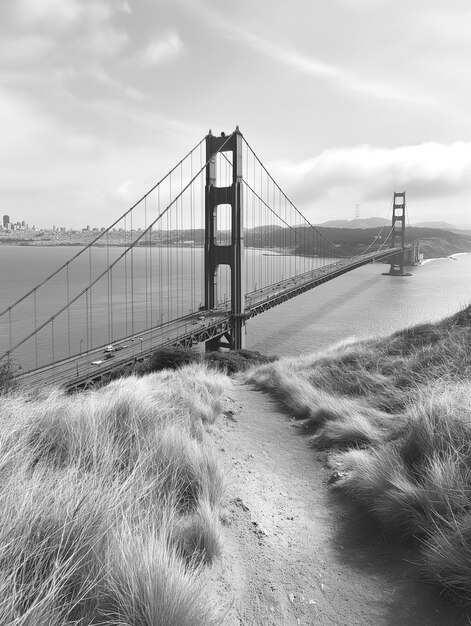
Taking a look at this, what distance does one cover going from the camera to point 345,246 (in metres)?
126

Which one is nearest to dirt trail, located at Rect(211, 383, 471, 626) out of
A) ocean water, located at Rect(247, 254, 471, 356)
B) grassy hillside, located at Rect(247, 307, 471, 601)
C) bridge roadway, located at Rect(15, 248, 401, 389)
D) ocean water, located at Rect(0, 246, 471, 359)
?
grassy hillside, located at Rect(247, 307, 471, 601)

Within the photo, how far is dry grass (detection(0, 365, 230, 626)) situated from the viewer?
210cm

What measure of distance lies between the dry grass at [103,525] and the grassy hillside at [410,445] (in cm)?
129

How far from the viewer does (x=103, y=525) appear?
254 centimetres

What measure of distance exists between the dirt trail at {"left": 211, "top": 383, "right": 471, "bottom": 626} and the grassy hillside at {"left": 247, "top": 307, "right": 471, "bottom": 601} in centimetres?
17

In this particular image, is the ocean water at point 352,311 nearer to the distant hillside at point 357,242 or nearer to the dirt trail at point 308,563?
the dirt trail at point 308,563

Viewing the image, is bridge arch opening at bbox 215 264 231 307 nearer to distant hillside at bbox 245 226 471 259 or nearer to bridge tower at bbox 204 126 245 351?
bridge tower at bbox 204 126 245 351

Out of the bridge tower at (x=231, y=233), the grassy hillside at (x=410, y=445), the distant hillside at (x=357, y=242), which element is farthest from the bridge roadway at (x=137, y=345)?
the distant hillside at (x=357, y=242)

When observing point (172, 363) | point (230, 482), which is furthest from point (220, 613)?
point (172, 363)

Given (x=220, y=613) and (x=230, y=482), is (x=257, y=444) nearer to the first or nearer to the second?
(x=230, y=482)

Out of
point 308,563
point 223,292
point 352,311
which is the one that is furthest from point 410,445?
point 223,292

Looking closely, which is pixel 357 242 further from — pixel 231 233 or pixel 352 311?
pixel 231 233

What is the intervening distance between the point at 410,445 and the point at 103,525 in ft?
9.16

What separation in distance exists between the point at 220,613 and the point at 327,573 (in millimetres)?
920
